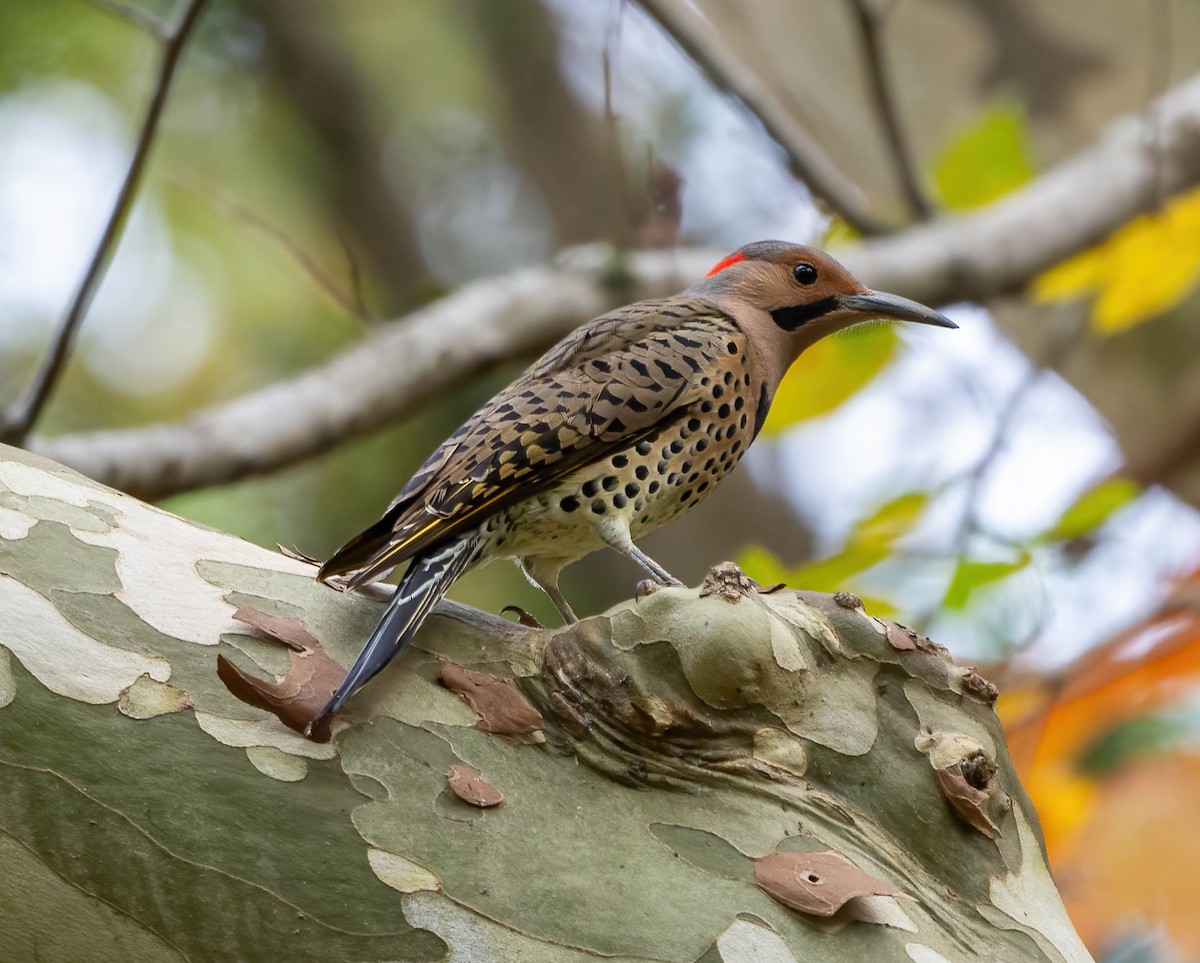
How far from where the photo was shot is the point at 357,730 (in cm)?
197

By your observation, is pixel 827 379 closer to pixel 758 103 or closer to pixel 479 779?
pixel 758 103

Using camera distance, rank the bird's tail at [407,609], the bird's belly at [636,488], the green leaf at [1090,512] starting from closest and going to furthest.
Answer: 1. the bird's tail at [407,609]
2. the bird's belly at [636,488]
3. the green leaf at [1090,512]

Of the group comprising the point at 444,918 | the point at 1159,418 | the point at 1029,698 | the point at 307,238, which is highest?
the point at 1159,418

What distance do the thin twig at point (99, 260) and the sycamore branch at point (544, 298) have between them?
0.10 metres

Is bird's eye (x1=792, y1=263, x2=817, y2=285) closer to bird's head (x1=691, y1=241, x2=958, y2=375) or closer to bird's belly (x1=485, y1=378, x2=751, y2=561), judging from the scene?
bird's head (x1=691, y1=241, x2=958, y2=375)

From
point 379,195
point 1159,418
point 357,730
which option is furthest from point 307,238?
point 357,730

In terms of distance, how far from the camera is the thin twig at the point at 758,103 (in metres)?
4.85

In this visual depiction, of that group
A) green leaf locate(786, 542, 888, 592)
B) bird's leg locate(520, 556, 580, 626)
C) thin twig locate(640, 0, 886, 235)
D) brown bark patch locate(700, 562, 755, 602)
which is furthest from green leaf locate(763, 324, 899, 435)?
brown bark patch locate(700, 562, 755, 602)

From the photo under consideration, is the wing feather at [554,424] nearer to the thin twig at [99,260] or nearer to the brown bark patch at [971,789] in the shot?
the brown bark patch at [971,789]

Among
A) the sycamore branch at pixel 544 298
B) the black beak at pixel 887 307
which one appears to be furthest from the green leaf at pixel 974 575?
the sycamore branch at pixel 544 298

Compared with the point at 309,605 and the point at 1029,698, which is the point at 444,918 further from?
the point at 1029,698

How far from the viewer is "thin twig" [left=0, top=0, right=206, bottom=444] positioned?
345 centimetres

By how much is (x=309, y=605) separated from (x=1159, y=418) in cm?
453

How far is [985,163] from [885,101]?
16.5 inches
